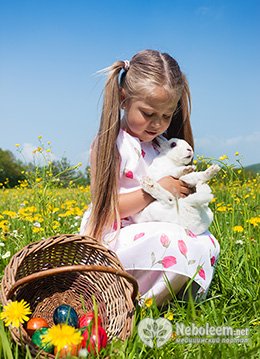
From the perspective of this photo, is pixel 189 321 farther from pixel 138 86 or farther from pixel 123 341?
pixel 138 86

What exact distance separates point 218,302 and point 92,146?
0.99 metres

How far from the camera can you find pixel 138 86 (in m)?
2.54

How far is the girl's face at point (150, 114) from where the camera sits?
8.21 ft

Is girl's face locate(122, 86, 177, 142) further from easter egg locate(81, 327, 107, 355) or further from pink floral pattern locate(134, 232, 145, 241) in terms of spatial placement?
easter egg locate(81, 327, 107, 355)

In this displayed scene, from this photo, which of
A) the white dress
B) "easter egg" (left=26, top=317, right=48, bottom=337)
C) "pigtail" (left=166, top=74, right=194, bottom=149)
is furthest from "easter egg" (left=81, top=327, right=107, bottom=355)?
"pigtail" (left=166, top=74, right=194, bottom=149)

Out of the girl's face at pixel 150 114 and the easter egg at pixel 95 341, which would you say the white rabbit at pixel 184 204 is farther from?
the easter egg at pixel 95 341

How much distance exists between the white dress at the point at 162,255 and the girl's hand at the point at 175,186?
19 centimetres

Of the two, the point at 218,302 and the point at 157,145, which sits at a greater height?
the point at 157,145

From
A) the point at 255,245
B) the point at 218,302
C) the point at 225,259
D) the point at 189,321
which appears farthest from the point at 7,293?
the point at 255,245

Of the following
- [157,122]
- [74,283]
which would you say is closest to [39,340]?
[74,283]

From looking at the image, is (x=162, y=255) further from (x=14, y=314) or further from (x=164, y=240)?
(x=14, y=314)

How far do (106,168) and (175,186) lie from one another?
13.5 inches

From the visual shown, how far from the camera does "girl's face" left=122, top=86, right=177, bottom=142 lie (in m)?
2.50

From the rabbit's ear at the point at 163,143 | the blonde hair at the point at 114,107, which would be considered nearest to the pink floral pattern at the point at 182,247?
the blonde hair at the point at 114,107
